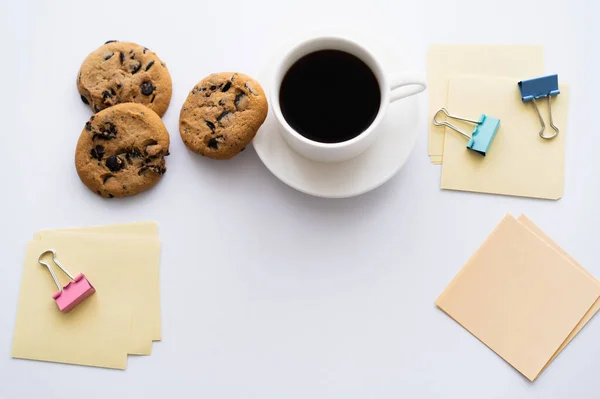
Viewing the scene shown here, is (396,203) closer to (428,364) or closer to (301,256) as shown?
(301,256)

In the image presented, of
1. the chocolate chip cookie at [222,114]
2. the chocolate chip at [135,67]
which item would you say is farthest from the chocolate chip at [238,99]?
the chocolate chip at [135,67]

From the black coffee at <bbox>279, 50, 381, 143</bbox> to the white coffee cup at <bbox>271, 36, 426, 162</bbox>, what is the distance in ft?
0.05

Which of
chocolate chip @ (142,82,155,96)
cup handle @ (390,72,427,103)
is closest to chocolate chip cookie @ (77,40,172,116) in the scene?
chocolate chip @ (142,82,155,96)

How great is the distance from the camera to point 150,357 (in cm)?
111

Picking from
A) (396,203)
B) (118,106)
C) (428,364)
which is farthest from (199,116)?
(428,364)

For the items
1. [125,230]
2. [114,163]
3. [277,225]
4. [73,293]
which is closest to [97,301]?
[73,293]

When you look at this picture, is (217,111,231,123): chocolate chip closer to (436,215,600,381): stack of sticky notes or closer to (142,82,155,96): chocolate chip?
(142,82,155,96): chocolate chip

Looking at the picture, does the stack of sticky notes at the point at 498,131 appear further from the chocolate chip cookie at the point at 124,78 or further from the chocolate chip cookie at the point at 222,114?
the chocolate chip cookie at the point at 124,78

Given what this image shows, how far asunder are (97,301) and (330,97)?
0.61 metres

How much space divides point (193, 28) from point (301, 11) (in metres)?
0.23

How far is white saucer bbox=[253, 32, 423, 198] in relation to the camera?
104cm

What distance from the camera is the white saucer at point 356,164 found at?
1.04 m

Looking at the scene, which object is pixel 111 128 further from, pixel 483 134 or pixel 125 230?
pixel 483 134

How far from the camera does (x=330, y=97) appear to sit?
990mm
